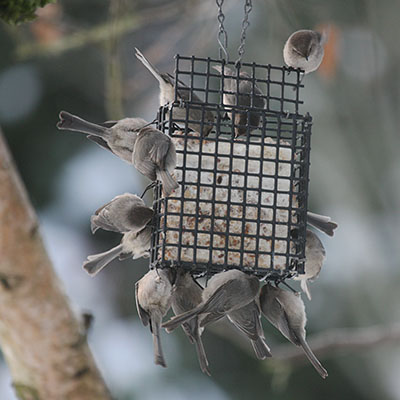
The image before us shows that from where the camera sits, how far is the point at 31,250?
13.0 ft

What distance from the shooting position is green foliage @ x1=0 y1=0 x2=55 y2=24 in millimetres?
3012

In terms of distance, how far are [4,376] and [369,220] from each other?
13.3 feet

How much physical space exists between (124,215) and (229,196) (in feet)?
1.22

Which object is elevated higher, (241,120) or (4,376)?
(241,120)

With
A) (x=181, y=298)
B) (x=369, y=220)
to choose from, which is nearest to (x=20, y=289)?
(x=181, y=298)

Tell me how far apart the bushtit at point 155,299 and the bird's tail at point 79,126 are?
0.56m

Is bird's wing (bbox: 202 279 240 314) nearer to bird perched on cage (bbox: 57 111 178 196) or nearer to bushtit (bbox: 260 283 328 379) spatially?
bushtit (bbox: 260 283 328 379)

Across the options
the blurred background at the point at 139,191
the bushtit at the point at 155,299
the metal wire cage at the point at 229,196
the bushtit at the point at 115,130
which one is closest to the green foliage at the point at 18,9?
the bushtit at the point at 115,130

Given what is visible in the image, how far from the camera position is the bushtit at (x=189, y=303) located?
9.05ft

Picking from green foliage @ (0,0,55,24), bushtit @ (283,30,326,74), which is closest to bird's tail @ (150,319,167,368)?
bushtit @ (283,30,326,74)

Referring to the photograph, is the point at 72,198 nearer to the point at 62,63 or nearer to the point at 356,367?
the point at 62,63

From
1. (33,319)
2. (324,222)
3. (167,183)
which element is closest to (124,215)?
(167,183)

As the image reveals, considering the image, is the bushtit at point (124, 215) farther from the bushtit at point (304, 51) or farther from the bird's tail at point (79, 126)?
the bushtit at point (304, 51)

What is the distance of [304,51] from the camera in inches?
117
